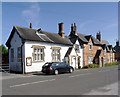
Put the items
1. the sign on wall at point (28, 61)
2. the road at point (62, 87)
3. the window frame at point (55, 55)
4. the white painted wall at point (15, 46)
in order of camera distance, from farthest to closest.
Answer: the window frame at point (55, 55) → the white painted wall at point (15, 46) → the sign on wall at point (28, 61) → the road at point (62, 87)

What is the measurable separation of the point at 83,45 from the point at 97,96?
26.1m

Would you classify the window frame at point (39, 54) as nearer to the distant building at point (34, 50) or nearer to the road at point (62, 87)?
the distant building at point (34, 50)

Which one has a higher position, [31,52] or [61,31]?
[61,31]

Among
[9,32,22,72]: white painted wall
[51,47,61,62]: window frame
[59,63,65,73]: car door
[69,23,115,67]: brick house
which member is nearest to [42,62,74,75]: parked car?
[59,63,65,73]: car door

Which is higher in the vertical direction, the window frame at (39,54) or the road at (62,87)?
the window frame at (39,54)

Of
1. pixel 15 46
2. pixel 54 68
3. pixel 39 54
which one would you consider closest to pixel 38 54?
pixel 39 54

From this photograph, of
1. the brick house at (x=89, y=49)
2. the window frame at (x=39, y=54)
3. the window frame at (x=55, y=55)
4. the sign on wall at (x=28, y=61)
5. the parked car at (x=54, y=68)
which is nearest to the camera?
the parked car at (x=54, y=68)

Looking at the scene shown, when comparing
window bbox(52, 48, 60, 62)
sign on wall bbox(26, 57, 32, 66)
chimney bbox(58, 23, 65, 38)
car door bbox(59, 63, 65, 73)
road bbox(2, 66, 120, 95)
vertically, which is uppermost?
chimney bbox(58, 23, 65, 38)

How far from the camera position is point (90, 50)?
3531cm

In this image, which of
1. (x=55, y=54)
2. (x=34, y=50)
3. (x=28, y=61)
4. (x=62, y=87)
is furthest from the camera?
(x=55, y=54)

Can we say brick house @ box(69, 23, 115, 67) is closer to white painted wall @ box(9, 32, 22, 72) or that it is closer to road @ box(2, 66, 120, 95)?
white painted wall @ box(9, 32, 22, 72)

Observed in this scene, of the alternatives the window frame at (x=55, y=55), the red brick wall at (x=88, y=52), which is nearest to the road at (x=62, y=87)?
the window frame at (x=55, y=55)

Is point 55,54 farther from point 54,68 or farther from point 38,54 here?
point 54,68

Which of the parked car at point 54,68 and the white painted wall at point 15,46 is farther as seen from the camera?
the white painted wall at point 15,46
